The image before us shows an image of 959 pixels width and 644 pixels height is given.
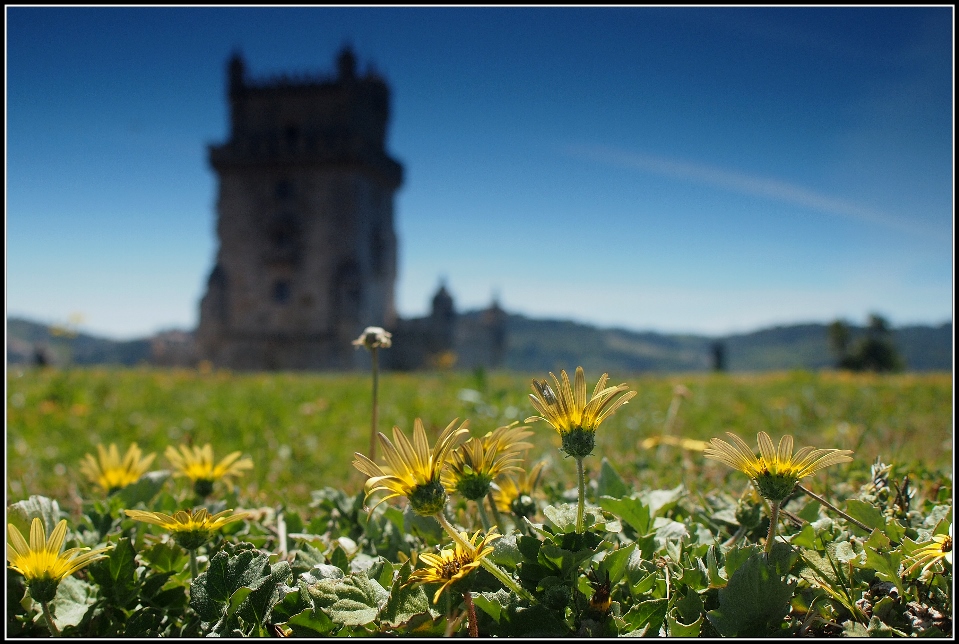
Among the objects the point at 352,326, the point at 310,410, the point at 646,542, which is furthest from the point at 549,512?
the point at 352,326

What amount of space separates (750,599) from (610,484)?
0.44 metres

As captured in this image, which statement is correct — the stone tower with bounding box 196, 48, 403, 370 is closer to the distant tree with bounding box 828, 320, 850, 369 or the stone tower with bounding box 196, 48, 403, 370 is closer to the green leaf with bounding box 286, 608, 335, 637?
the distant tree with bounding box 828, 320, 850, 369

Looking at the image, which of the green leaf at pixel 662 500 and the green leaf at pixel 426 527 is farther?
the green leaf at pixel 662 500

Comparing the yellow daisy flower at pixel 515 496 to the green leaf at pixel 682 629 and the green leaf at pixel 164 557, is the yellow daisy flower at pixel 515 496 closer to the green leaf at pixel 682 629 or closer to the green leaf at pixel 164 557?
the green leaf at pixel 682 629

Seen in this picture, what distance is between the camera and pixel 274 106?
103 feet

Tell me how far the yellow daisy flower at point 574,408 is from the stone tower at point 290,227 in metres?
30.0

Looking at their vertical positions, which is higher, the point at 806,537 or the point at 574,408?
the point at 574,408

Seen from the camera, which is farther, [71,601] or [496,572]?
[71,601]

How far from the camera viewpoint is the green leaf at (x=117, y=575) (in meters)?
0.98

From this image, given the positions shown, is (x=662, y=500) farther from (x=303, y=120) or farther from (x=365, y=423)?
(x=303, y=120)

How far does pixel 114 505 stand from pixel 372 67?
107 ft

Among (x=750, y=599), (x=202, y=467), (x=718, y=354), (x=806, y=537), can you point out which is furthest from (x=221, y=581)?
(x=718, y=354)

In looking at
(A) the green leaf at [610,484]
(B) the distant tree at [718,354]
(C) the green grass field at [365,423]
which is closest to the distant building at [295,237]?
(B) the distant tree at [718,354]

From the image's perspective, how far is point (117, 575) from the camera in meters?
0.98
